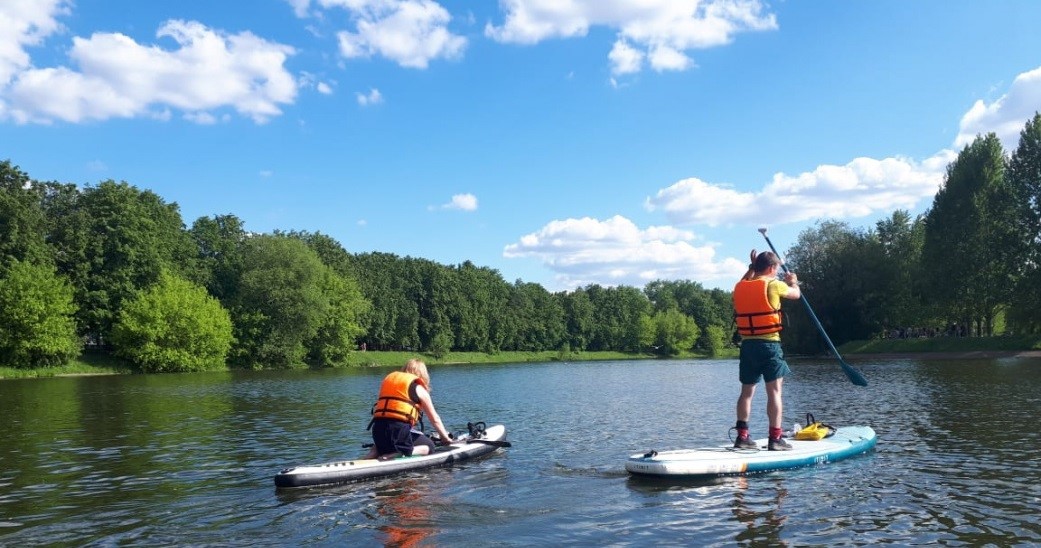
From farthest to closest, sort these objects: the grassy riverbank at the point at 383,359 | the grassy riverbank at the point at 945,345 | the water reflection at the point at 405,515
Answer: the grassy riverbank at the point at 945,345 < the grassy riverbank at the point at 383,359 < the water reflection at the point at 405,515

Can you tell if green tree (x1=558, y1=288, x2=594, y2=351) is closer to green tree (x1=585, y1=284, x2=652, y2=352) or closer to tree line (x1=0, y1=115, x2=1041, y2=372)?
green tree (x1=585, y1=284, x2=652, y2=352)

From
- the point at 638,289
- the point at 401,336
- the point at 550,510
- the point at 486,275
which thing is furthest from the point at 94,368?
the point at 638,289

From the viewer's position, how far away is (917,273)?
243 feet

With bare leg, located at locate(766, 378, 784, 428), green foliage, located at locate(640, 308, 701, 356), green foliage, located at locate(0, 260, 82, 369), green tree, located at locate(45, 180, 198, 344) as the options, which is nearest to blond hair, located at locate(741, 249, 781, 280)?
bare leg, located at locate(766, 378, 784, 428)

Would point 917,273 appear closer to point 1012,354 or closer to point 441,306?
point 1012,354

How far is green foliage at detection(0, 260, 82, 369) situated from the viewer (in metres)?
54.4

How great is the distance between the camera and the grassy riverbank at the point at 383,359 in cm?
5631

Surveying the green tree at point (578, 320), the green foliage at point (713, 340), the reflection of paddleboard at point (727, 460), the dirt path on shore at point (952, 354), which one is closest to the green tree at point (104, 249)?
the reflection of paddleboard at point (727, 460)

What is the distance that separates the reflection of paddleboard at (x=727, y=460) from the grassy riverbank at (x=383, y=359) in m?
55.3

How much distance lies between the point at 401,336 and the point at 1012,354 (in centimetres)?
7877

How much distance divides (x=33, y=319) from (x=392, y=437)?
176 feet

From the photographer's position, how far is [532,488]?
1152cm

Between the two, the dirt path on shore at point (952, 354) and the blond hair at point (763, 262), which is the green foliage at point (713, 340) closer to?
the dirt path on shore at point (952, 354)

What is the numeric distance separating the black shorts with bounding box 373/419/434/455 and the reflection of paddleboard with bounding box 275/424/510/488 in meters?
0.20
